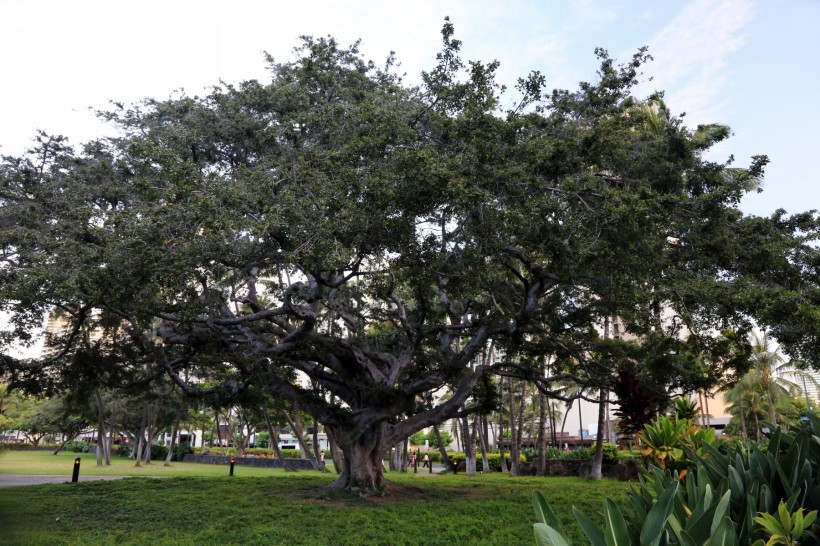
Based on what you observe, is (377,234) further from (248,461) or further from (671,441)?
(248,461)

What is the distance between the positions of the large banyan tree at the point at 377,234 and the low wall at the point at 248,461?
1634 cm

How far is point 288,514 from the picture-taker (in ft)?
36.5

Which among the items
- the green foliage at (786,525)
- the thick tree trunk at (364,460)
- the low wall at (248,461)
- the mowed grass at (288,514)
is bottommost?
the low wall at (248,461)

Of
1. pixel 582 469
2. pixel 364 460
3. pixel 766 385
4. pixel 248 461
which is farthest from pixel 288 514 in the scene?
pixel 766 385

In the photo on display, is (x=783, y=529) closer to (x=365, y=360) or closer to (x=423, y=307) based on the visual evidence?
(x=423, y=307)

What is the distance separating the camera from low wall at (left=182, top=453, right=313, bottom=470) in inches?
1233

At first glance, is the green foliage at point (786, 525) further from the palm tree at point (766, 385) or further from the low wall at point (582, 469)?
the palm tree at point (766, 385)

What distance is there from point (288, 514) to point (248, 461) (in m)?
24.9

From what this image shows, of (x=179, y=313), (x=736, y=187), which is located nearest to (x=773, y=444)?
(x=736, y=187)

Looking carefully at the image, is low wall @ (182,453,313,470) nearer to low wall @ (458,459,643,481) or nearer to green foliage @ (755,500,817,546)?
low wall @ (458,459,643,481)

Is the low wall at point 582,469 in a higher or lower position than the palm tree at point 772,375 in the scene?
lower

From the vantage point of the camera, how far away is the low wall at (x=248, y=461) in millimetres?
31312

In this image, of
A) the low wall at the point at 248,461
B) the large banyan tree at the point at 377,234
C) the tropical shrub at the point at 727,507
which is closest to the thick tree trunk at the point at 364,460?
the large banyan tree at the point at 377,234

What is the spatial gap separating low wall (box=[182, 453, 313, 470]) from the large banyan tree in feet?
53.6
